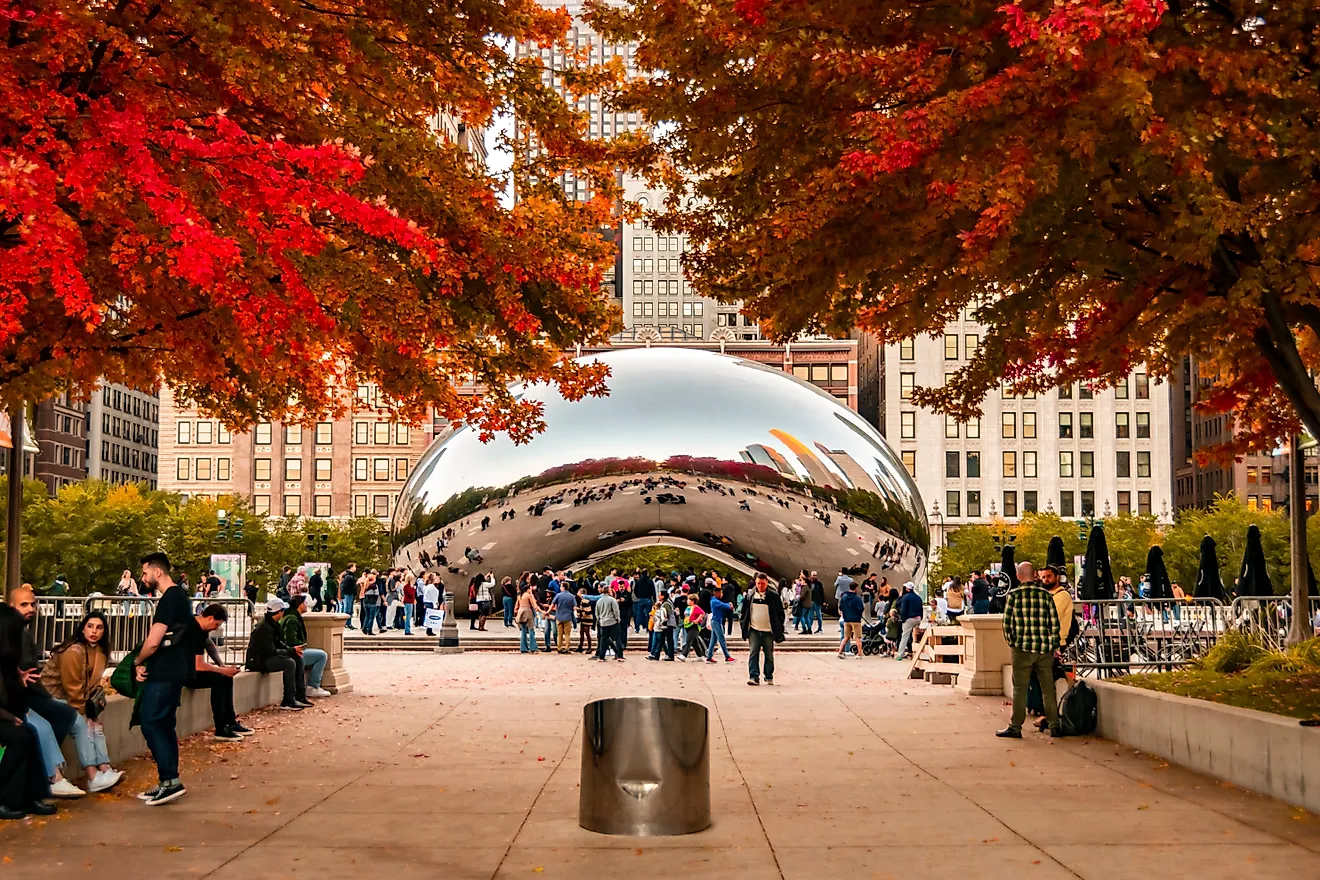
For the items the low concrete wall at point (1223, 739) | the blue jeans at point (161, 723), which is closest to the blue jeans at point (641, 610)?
the low concrete wall at point (1223, 739)

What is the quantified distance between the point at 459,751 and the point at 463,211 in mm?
4921

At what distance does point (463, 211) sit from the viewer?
37.0ft

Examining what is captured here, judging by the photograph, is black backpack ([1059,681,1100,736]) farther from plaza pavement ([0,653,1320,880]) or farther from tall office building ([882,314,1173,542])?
tall office building ([882,314,1173,542])

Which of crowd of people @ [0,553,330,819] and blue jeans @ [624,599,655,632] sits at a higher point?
crowd of people @ [0,553,330,819]

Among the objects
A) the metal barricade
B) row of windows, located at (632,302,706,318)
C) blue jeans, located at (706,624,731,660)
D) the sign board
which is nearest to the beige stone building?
row of windows, located at (632,302,706,318)

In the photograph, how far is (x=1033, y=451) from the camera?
104000 mm

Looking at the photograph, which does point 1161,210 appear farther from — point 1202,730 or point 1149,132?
point 1202,730

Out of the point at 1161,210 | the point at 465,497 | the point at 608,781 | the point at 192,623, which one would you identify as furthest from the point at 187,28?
the point at 465,497

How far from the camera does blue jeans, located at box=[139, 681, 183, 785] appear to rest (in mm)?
9000

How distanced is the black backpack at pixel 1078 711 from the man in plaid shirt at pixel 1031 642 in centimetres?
10

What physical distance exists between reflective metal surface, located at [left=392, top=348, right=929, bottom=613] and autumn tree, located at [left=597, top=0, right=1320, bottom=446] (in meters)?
24.0

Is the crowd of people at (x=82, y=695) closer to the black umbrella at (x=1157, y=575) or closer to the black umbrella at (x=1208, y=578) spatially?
the black umbrella at (x=1208, y=578)

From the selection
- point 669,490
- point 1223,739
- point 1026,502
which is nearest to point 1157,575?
point 1223,739

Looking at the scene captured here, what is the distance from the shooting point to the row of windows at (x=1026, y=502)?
103 meters
